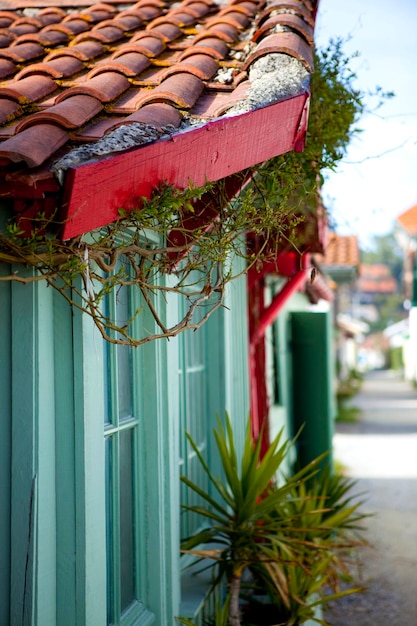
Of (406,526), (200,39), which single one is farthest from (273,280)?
(200,39)

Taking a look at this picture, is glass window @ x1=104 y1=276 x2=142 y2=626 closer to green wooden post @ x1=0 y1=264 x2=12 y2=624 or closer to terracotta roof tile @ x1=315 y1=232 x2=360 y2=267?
green wooden post @ x1=0 y1=264 x2=12 y2=624

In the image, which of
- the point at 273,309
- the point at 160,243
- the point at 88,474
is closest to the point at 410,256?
the point at 273,309

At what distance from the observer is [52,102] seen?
2963 mm

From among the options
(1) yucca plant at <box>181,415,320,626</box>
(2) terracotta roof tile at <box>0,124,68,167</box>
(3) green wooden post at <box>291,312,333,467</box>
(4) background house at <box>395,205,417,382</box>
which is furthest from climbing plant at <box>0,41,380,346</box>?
(4) background house at <box>395,205,417,382</box>

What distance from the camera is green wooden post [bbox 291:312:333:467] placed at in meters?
9.62

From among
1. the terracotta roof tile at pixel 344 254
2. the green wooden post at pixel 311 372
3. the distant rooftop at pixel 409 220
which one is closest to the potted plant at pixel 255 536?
the green wooden post at pixel 311 372

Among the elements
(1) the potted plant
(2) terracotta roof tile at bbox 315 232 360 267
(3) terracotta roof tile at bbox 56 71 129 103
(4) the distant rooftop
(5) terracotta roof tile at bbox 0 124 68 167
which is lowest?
(1) the potted plant

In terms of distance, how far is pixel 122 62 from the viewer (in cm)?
349

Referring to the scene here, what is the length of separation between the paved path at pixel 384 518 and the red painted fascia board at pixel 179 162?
4.42 m

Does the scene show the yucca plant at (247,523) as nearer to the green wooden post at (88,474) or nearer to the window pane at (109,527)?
the window pane at (109,527)

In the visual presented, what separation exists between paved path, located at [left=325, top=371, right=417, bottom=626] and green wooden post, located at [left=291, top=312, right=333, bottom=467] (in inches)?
32.6

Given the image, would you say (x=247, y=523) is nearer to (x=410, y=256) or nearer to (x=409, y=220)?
(x=409, y=220)

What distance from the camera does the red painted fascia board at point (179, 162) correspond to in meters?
2.24

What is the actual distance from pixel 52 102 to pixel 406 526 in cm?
743
